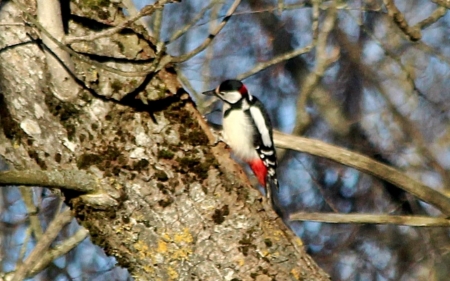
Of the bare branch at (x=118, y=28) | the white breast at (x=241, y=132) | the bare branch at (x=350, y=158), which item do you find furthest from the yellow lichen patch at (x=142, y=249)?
the white breast at (x=241, y=132)

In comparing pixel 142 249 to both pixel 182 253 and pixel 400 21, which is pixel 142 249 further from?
pixel 400 21

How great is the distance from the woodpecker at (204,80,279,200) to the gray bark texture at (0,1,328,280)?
6.83 ft

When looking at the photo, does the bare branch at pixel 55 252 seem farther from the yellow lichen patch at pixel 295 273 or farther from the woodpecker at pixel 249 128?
the yellow lichen patch at pixel 295 273

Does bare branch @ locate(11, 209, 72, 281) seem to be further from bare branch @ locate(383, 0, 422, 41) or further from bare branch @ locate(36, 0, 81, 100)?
bare branch @ locate(383, 0, 422, 41)

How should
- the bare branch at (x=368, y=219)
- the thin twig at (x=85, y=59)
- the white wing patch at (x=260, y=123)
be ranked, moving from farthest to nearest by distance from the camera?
the white wing patch at (x=260, y=123), the bare branch at (x=368, y=219), the thin twig at (x=85, y=59)

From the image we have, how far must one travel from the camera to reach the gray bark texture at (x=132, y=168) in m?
2.50

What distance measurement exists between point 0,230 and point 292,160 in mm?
2751

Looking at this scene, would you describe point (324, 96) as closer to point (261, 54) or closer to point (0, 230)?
point (261, 54)

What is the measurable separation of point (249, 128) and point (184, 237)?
2.37 m

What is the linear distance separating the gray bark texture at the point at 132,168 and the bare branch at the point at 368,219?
54 centimetres

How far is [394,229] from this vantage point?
7.43 meters

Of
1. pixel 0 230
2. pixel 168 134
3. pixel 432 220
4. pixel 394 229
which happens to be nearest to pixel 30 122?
pixel 168 134

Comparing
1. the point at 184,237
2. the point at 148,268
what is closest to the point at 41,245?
the point at 148,268

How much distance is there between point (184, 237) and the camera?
249 cm
